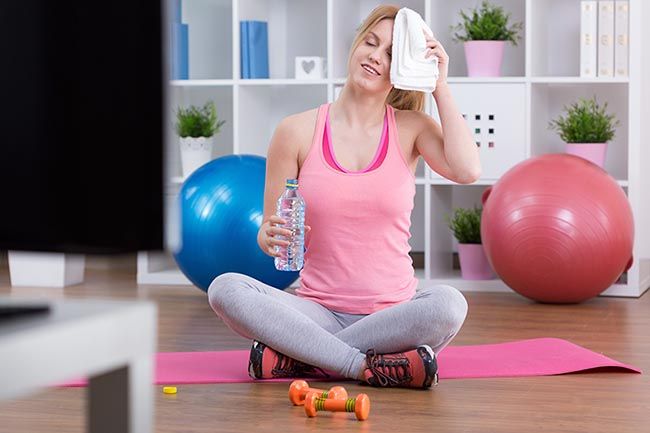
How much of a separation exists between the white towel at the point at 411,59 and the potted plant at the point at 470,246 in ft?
6.48

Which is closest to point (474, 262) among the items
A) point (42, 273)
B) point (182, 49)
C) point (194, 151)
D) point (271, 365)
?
point (194, 151)

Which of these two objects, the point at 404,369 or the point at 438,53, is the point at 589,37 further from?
the point at 404,369

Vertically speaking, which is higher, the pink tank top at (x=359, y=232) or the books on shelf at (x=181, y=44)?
the books on shelf at (x=181, y=44)

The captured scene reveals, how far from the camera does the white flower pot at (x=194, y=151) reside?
477 cm

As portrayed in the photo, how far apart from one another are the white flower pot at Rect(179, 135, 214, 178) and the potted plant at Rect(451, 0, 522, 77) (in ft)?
3.67

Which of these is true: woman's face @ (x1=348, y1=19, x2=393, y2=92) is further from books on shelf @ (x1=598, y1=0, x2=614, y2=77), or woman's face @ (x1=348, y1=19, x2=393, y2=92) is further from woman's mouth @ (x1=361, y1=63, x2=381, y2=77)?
books on shelf @ (x1=598, y1=0, x2=614, y2=77)

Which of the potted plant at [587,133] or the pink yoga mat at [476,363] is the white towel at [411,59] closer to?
the pink yoga mat at [476,363]

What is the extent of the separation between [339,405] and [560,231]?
191 centimetres

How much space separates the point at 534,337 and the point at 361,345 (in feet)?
3.15

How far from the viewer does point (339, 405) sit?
7.32 feet

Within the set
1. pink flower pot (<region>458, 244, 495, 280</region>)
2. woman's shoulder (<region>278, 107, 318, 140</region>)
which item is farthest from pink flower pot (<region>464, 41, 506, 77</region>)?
woman's shoulder (<region>278, 107, 318, 140</region>)

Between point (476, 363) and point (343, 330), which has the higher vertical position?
point (343, 330)

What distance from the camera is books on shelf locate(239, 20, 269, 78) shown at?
4.75 metres

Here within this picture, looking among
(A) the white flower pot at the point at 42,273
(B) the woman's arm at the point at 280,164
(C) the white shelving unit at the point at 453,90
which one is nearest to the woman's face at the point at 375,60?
(B) the woman's arm at the point at 280,164
